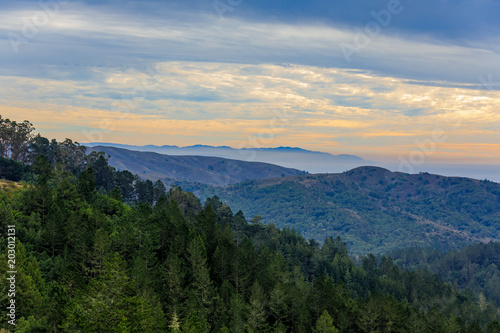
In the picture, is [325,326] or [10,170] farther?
[10,170]

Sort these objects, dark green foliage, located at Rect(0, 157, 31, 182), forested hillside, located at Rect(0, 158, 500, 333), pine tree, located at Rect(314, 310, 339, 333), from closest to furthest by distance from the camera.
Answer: forested hillside, located at Rect(0, 158, 500, 333) → pine tree, located at Rect(314, 310, 339, 333) → dark green foliage, located at Rect(0, 157, 31, 182)

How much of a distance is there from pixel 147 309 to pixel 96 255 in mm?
21216

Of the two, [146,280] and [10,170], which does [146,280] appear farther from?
[10,170]

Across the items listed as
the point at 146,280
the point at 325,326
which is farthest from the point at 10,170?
the point at 325,326

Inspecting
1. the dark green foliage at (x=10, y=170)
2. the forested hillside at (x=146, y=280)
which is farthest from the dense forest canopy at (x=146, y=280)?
the dark green foliage at (x=10, y=170)

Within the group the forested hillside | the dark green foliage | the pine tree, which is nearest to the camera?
the forested hillside

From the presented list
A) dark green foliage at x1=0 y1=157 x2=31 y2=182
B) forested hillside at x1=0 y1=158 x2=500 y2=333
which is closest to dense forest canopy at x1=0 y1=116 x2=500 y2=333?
forested hillside at x1=0 y1=158 x2=500 y2=333

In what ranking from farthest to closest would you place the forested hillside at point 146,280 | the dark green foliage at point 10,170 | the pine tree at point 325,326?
the dark green foliage at point 10,170 < the pine tree at point 325,326 < the forested hillside at point 146,280

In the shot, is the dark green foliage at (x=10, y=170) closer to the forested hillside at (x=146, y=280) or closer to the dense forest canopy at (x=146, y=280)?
the dense forest canopy at (x=146, y=280)

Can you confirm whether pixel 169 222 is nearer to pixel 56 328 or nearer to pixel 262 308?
pixel 262 308

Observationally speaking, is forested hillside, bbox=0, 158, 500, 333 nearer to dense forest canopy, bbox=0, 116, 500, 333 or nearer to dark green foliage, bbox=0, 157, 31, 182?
dense forest canopy, bbox=0, 116, 500, 333

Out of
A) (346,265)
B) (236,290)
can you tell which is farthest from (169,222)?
(346,265)

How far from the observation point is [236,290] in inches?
3787

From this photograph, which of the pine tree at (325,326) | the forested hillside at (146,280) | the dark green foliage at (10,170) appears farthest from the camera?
the dark green foliage at (10,170)
